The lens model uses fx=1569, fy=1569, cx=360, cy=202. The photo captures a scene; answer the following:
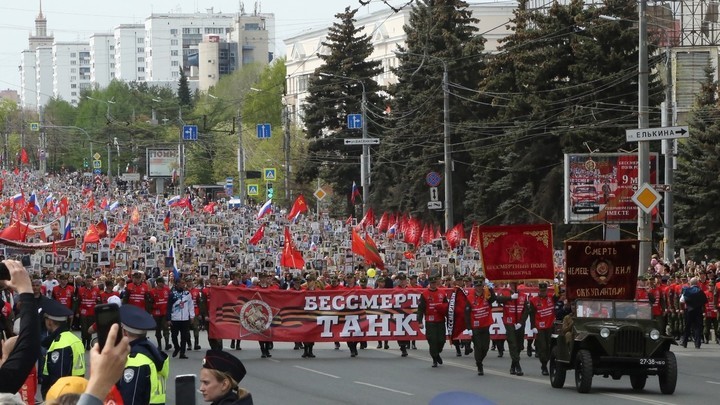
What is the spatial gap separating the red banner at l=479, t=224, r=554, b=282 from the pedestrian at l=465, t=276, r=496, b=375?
81.5 inches

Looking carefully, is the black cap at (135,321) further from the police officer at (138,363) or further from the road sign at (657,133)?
the road sign at (657,133)

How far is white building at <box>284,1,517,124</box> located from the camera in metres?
124

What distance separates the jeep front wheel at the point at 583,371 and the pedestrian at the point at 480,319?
128 inches

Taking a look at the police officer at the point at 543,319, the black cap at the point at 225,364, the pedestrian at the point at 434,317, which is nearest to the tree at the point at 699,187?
the pedestrian at the point at 434,317

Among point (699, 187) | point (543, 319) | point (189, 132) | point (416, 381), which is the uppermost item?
point (189, 132)

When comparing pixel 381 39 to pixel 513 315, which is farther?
pixel 381 39

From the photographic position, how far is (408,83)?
77.1m

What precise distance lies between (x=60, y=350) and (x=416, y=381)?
12.3m

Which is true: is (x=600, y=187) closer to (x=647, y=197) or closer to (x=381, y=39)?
(x=647, y=197)

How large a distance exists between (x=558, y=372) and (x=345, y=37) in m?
65.8

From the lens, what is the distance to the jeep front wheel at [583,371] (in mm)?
21406

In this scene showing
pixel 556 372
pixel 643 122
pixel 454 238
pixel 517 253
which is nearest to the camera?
pixel 556 372

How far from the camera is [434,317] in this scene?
Answer: 88.9 feet

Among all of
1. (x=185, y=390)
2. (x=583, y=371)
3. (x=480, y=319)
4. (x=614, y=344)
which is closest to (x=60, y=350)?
(x=185, y=390)
